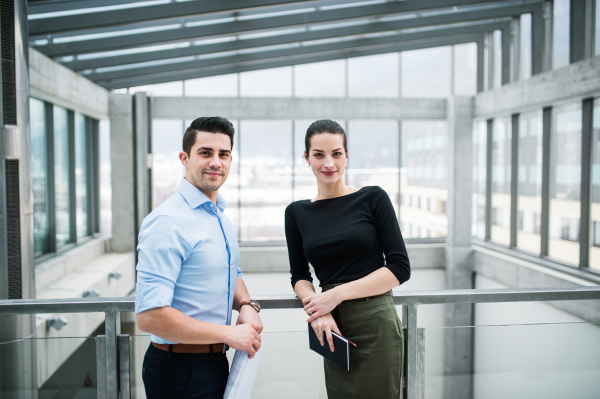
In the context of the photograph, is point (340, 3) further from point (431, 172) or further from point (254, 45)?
point (431, 172)

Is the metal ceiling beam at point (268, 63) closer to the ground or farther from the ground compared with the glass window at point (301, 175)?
farther from the ground

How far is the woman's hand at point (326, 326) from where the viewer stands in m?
1.68

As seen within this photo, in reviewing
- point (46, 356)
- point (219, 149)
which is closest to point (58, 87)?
point (46, 356)

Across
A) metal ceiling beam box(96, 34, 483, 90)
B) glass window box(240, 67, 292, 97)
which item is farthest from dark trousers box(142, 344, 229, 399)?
glass window box(240, 67, 292, 97)

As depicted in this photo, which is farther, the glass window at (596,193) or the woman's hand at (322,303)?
the glass window at (596,193)

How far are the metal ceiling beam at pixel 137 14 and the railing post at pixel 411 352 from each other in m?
5.35

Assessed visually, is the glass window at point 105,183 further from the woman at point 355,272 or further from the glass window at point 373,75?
the woman at point 355,272

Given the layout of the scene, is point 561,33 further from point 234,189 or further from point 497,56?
point 234,189

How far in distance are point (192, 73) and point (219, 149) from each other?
31.8 ft

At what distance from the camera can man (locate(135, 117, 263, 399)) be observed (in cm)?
137

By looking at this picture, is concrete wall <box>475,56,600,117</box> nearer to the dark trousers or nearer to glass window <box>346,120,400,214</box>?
glass window <box>346,120,400,214</box>

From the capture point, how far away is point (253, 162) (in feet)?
39.1

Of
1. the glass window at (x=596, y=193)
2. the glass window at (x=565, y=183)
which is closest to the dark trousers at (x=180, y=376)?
the glass window at (x=596, y=193)

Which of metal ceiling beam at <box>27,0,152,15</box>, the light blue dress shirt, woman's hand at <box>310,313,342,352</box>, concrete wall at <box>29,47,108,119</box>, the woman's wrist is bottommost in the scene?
woman's hand at <box>310,313,342,352</box>
